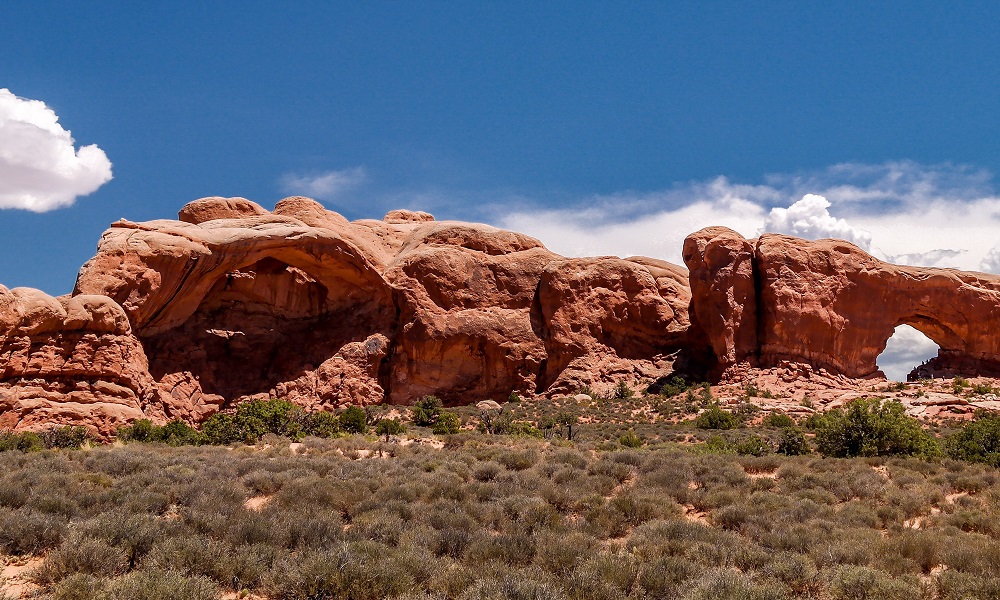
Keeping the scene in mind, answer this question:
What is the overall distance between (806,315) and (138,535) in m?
29.6

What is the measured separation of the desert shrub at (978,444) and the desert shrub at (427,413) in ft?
56.6

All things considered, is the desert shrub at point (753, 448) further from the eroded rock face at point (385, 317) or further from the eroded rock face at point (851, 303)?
the eroded rock face at point (385, 317)

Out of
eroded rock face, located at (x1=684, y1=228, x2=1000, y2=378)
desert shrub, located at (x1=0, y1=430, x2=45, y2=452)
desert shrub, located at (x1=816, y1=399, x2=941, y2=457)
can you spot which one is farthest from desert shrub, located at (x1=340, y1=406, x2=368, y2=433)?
eroded rock face, located at (x1=684, y1=228, x2=1000, y2=378)

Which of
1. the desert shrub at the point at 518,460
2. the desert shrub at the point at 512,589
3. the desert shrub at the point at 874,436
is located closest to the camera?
the desert shrub at the point at 512,589

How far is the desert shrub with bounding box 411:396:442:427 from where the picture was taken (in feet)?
89.2

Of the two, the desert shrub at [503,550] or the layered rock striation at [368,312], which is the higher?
the layered rock striation at [368,312]

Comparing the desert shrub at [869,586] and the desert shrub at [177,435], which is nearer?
the desert shrub at [869,586]

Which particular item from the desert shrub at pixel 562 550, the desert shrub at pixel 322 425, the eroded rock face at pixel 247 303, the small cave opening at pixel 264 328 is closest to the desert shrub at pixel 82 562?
the desert shrub at pixel 562 550

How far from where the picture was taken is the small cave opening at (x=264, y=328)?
102 feet

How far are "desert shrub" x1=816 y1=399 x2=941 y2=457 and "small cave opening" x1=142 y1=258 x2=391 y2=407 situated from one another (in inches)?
858

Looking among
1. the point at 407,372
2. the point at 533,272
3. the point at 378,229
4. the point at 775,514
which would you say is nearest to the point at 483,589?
the point at 775,514

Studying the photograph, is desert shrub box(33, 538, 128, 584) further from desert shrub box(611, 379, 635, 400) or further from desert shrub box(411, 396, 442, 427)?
desert shrub box(611, 379, 635, 400)

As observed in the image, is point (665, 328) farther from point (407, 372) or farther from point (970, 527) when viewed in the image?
point (970, 527)

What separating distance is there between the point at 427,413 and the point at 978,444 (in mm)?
18692
